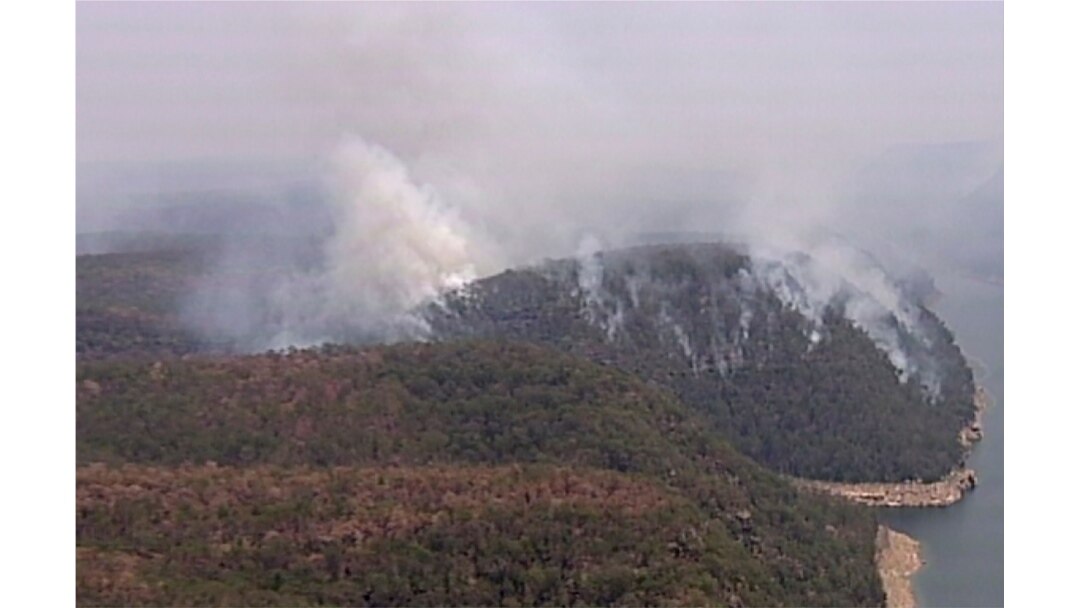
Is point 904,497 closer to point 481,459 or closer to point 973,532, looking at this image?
point 973,532

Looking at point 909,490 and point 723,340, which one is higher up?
point 723,340

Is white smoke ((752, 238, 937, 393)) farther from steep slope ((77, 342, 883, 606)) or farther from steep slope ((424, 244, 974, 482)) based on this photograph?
steep slope ((77, 342, 883, 606))

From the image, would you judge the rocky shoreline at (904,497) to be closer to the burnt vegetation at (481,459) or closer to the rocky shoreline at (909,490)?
the rocky shoreline at (909,490)

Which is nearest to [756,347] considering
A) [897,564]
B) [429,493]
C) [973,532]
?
[973,532]

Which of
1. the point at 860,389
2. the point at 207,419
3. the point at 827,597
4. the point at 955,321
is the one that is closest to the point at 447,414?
the point at 207,419

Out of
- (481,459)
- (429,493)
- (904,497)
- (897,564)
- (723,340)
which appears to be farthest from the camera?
(723,340)

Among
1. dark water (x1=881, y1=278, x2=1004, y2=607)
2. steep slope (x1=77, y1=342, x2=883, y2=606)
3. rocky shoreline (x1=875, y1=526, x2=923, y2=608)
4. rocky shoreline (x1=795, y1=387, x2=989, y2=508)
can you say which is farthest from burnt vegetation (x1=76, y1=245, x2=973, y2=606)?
dark water (x1=881, y1=278, x2=1004, y2=607)

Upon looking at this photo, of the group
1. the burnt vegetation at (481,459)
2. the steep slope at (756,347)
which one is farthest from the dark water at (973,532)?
the burnt vegetation at (481,459)
